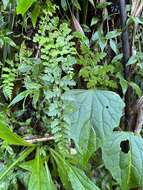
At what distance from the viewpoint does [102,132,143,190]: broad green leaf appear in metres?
0.97

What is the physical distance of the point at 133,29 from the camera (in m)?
1.15

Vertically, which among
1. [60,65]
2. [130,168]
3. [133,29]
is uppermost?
[133,29]

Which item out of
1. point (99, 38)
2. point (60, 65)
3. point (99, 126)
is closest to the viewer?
point (99, 126)

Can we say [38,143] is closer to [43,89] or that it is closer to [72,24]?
[43,89]

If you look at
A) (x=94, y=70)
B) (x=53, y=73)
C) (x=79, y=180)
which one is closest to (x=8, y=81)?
(x=53, y=73)

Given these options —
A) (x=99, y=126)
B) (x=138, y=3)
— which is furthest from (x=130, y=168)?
(x=138, y=3)

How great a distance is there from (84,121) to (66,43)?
0.82ft

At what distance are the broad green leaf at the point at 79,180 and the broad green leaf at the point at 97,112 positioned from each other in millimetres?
117

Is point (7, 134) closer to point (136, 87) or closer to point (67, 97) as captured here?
point (67, 97)

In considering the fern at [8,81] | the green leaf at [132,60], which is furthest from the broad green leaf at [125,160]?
the fern at [8,81]

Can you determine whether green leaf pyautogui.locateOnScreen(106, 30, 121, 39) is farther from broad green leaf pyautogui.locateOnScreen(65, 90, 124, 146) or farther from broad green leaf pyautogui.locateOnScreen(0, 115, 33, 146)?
broad green leaf pyautogui.locateOnScreen(0, 115, 33, 146)

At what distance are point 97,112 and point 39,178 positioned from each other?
23 centimetres

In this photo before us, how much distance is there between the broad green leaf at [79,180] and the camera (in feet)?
3.20

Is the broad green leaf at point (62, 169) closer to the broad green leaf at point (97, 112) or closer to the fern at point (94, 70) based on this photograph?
the broad green leaf at point (97, 112)
